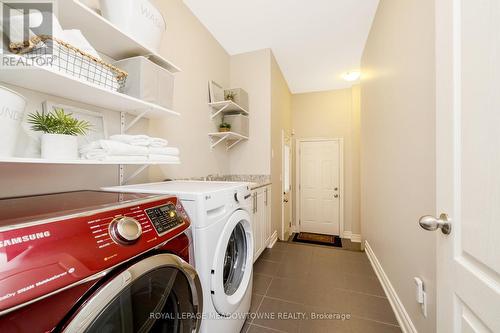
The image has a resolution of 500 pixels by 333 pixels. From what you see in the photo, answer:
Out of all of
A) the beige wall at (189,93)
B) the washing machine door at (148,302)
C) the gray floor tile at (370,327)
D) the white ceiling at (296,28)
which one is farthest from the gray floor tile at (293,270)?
the white ceiling at (296,28)

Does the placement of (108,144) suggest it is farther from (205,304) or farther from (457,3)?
(457,3)

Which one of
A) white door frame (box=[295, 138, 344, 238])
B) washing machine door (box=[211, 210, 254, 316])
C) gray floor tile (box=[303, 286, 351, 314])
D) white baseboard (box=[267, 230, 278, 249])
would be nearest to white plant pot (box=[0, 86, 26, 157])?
washing machine door (box=[211, 210, 254, 316])

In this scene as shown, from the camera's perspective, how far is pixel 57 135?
30.7 inches

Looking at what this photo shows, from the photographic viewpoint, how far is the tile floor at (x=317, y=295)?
1.46 metres

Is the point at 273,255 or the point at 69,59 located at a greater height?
the point at 69,59

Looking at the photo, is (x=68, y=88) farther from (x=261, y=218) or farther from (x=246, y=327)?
(x=261, y=218)

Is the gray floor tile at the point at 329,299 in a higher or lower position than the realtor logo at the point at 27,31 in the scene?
lower

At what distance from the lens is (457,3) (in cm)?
61

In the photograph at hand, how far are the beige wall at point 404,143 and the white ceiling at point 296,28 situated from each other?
0.27m

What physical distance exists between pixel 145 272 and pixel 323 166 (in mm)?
3798

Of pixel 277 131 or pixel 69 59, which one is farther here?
pixel 277 131

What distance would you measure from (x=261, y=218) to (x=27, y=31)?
7.15 ft

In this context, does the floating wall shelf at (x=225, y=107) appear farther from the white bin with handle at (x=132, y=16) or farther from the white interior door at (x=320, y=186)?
the white interior door at (x=320, y=186)

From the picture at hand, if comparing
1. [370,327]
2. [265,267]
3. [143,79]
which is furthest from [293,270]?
[143,79]
